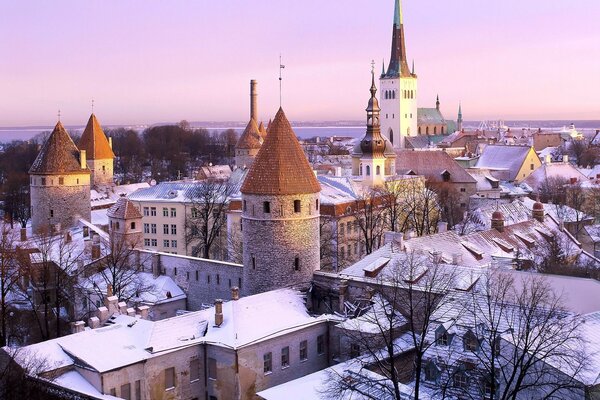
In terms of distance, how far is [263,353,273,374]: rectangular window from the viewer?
28312 millimetres

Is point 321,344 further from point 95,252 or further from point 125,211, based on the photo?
point 125,211

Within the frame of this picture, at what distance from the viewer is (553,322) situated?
70.3 feet

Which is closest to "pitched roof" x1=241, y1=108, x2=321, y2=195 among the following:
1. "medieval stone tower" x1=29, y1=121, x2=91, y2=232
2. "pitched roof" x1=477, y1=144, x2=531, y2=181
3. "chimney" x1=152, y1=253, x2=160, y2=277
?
"chimney" x1=152, y1=253, x2=160, y2=277

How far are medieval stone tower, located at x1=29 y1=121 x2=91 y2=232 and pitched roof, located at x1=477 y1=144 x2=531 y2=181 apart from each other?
4656 centimetres

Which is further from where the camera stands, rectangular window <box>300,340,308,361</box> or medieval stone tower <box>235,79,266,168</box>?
medieval stone tower <box>235,79,266,168</box>

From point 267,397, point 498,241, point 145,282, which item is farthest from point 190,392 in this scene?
point 498,241

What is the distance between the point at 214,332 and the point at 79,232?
2263 centimetres

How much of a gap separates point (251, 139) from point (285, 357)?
50421 mm

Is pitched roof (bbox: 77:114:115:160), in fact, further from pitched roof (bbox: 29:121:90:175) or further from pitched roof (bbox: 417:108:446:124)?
pitched roof (bbox: 417:108:446:124)

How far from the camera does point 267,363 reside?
1120 inches

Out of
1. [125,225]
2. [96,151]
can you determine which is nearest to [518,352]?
[125,225]

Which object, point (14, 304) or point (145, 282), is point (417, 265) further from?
point (14, 304)

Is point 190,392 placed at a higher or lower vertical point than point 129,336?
lower

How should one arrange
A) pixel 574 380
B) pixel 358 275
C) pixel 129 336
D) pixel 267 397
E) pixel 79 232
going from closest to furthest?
1. pixel 574 380
2. pixel 267 397
3. pixel 129 336
4. pixel 358 275
5. pixel 79 232
